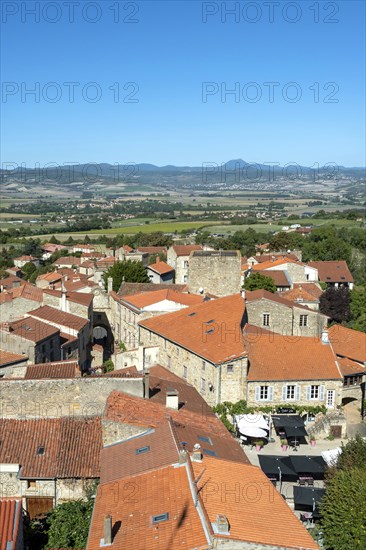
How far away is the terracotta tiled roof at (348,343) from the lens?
36.1 m

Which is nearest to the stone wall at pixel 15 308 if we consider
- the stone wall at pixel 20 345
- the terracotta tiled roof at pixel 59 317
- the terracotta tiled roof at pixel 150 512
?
the terracotta tiled roof at pixel 59 317

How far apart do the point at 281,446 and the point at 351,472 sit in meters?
6.99

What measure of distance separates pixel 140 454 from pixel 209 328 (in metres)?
14.5

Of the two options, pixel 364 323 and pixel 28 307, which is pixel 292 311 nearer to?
pixel 364 323

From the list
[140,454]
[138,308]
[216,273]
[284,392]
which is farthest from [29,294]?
[140,454]

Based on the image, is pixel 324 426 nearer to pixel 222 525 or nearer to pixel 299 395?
pixel 299 395

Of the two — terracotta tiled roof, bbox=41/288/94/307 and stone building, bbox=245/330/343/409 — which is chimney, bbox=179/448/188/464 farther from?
terracotta tiled roof, bbox=41/288/94/307

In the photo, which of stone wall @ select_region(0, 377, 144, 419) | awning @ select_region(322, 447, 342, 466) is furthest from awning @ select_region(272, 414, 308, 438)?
stone wall @ select_region(0, 377, 144, 419)

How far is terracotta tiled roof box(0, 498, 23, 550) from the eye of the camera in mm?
13547

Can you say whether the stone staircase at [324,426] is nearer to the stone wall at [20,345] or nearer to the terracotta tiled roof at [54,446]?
the terracotta tiled roof at [54,446]

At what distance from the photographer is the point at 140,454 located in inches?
667

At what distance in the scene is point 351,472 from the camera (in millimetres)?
19000

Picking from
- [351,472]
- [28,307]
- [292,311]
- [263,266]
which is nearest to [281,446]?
[351,472]

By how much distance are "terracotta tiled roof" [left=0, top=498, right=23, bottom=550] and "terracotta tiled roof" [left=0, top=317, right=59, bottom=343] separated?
15.2 m
